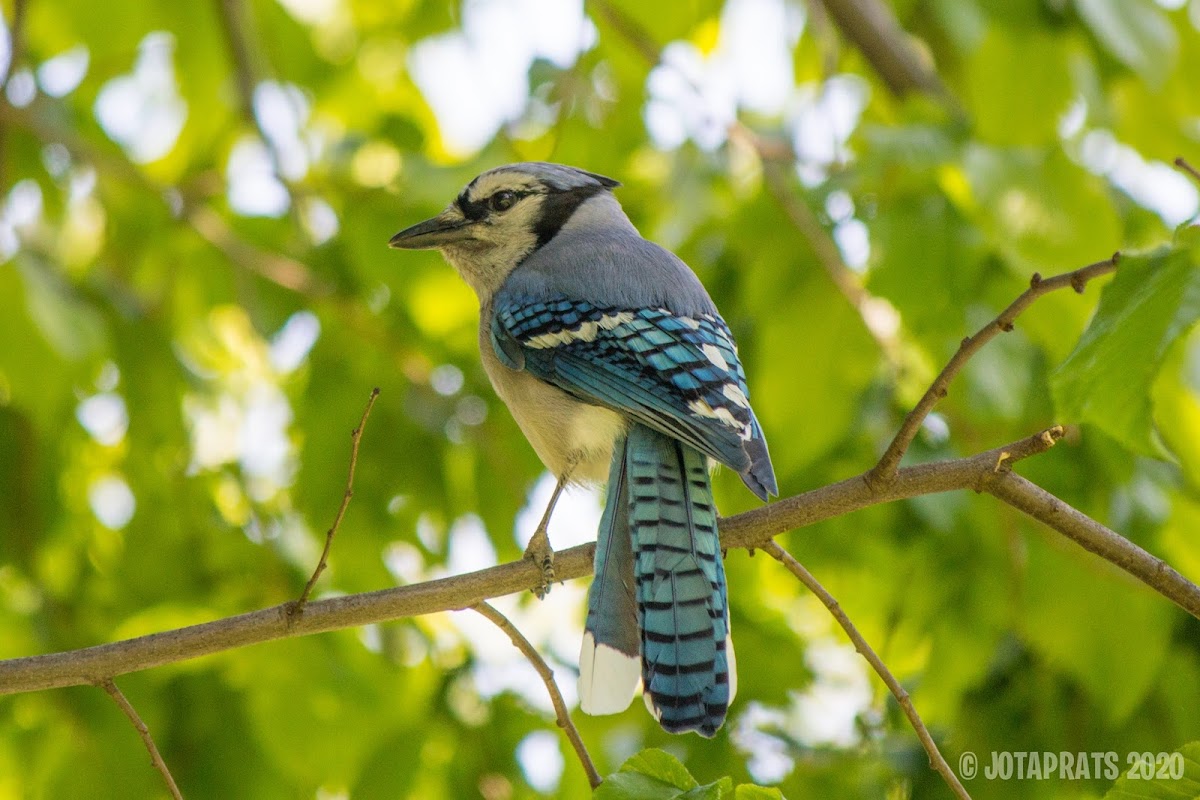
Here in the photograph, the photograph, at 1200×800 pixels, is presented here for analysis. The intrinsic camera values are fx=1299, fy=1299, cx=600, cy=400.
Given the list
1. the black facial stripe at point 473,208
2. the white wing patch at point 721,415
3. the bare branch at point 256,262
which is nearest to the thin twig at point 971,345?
the white wing patch at point 721,415

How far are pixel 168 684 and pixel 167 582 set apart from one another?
15.4 inches

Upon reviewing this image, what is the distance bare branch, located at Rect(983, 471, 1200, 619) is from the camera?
1755 millimetres

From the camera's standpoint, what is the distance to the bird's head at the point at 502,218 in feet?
10.5

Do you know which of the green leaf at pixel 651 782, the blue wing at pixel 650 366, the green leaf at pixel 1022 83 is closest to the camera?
the green leaf at pixel 651 782

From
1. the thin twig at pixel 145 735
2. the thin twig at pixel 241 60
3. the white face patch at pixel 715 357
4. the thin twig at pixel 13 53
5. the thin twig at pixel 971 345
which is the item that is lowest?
the thin twig at pixel 145 735

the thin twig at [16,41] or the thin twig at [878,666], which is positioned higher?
the thin twig at [16,41]

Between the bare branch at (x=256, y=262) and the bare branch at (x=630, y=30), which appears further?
the bare branch at (x=256, y=262)

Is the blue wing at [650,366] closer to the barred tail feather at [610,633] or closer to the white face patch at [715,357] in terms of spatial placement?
the white face patch at [715,357]

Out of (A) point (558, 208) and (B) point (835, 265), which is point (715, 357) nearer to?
(B) point (835, 265)

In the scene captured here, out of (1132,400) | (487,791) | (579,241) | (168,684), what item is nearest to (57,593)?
(168,684)

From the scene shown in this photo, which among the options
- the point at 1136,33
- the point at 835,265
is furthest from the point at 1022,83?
the point at 835,265

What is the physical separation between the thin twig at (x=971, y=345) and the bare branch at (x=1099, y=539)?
0.16 metres

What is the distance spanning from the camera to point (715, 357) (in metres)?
2.53

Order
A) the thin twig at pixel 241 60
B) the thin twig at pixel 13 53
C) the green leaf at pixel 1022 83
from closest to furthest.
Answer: the green leaf at pixel 1022 83, the thin twig at pixel 13 53, the thin twig at pixel 241 60
